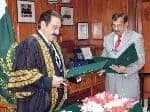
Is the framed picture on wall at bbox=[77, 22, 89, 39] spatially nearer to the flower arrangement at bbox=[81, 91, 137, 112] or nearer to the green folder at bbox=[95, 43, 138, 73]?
the green folder at bbox=[95, 43, 138, 73]

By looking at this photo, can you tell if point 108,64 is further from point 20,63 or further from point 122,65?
point 20,63

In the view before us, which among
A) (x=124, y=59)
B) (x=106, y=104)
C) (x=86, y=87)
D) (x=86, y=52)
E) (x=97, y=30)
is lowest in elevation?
(x=86, y=87)

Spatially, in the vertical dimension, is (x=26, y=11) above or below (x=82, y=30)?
above

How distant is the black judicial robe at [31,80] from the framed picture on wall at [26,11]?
71.2 inches

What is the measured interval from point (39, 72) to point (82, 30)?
363 centimetres

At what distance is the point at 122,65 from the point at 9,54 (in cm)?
114

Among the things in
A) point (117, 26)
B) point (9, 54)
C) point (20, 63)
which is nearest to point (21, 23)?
point (9, 54)

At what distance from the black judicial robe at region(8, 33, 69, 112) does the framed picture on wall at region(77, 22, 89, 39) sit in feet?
11.2

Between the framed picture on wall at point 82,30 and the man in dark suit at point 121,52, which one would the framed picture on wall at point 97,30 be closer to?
the framed picture on wall at point 82,30

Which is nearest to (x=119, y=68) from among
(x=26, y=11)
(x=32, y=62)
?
(x=32, y=62)

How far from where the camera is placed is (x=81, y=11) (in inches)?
259

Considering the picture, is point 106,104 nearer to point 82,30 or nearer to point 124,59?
point 124,59

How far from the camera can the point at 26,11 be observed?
4.98 m

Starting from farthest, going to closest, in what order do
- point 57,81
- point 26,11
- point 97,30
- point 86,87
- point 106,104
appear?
1. point 97,30
2. point 86,87
3. point 26,11
4. point 106,104
5. point 57,81
